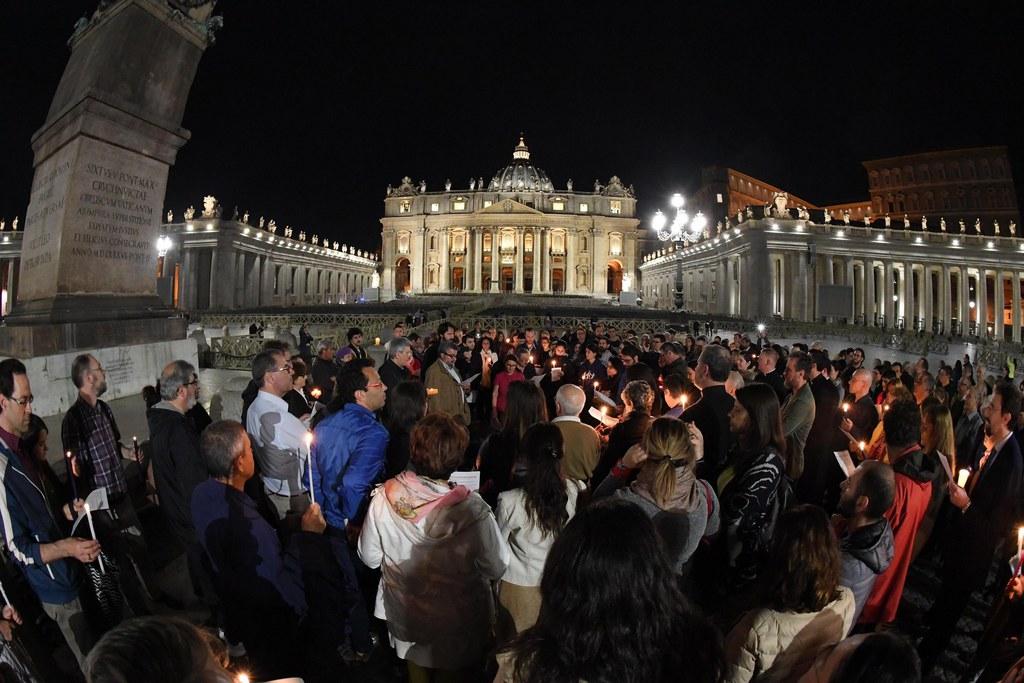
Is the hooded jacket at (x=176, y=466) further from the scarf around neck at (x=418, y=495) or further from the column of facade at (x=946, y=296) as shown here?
the column of facade at (x=946, y=296)

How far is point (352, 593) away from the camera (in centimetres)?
430

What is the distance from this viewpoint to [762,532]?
4156mm

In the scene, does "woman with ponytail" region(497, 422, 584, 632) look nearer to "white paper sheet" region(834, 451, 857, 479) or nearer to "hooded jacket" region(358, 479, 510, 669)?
"hooded jacket" region(358, 479, 510, 669)

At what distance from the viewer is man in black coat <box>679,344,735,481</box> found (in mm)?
5641

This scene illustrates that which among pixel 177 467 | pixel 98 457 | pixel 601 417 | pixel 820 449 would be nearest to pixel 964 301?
pixel 820 449

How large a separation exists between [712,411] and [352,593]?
139 inches

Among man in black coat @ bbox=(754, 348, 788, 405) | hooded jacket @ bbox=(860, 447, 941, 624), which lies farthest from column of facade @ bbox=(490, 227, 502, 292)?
hooded jacket @ bbox=(860, 447, 941, 624)

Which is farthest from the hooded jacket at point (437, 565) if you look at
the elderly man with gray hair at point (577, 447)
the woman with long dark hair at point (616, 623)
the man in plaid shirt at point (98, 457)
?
the man in plaid shirt at point (98, 457)

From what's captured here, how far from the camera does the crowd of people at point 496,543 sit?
A: 6.05 feet

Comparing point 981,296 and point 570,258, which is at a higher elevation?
point 570,258

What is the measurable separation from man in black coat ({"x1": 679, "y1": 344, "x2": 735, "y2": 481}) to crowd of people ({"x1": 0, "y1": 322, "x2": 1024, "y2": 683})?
0.13 feet

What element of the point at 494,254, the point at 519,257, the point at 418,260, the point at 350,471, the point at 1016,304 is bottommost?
the point at 350,471

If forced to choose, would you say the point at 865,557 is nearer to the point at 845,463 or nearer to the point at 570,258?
the point at 845,463

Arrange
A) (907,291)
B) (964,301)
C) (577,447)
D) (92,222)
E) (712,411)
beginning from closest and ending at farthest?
(577,447)
(712,411)
(92,222)
(907,291)
(964,301)
